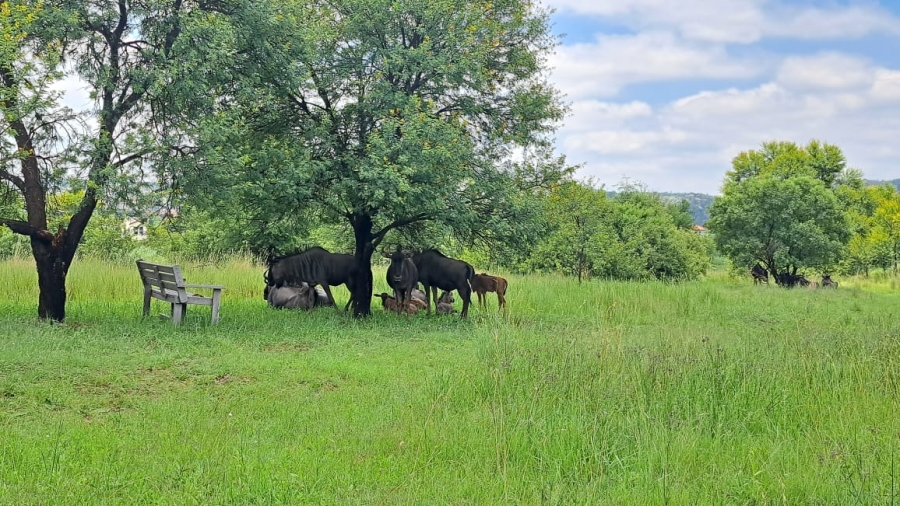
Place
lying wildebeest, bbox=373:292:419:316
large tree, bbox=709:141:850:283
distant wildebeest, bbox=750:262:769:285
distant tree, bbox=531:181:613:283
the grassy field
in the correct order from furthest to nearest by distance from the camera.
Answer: distant wildebeest, bbox=750:262:769:285 → large tree, bbox=709:141:850:283 → distant tree, bbox=531:181:613:283 → lying wildebeest, bbox=373:292:419:316 → the grassy field

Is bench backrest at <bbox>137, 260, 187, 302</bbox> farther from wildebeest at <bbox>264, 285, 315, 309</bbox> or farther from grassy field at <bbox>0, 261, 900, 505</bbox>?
wildebeest at <bbox>264, 285, 315, 309</bbox>

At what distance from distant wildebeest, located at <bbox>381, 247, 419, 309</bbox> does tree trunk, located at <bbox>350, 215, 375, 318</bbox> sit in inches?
15.7

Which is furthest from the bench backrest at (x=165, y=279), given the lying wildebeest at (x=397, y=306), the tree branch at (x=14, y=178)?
the lying wildebeest at (x=397, y=306)

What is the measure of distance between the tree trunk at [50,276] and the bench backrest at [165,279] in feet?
4.89

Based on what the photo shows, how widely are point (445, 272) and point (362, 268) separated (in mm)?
1717

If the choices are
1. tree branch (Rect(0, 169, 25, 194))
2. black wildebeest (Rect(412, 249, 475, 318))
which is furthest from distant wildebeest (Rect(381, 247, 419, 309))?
tree branch (Rect(0, 169, 25, 194))

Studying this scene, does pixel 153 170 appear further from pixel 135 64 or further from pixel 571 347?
pixel 571 347

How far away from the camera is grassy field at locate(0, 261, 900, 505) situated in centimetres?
445

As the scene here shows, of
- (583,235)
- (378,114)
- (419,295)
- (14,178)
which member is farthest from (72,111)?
(583,235)

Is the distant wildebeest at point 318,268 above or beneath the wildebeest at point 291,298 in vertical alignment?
above

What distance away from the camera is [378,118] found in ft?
43.6

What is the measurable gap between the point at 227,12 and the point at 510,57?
5746mm

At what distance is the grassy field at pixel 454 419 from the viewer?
4.45 meters

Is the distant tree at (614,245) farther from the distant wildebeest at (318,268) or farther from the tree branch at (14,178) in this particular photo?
the tree branch at (14,178)
